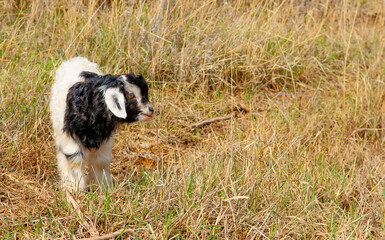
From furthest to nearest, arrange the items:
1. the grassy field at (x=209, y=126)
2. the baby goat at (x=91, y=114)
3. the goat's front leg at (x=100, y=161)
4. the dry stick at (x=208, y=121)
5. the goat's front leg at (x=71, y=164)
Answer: the dry stick at (x=208, y=121) < the goat's front leg at (x=100, y=161) < the goat's front leg at (x=71, y=164) < the baby goat at (x=91, y=114) < the grassy field at (x=209, y=126)

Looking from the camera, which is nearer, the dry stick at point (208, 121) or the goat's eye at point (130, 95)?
the goat's eye at point (130, 95)

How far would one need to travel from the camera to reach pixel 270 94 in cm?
547

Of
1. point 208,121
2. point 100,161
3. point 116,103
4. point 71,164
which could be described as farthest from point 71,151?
point 208,121

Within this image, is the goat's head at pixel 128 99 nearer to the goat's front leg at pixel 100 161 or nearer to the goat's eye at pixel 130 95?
the goat's eye at pixel 130 95

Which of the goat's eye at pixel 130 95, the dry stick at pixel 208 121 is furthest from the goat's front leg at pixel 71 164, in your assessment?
the dry stick at pixel 208 121

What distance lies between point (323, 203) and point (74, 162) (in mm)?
1732

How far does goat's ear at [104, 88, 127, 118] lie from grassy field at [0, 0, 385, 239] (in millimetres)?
326

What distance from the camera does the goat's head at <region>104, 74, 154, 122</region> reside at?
10.7 feet

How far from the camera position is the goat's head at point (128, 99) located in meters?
3.25

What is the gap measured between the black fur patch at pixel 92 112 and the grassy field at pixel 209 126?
0.30 m

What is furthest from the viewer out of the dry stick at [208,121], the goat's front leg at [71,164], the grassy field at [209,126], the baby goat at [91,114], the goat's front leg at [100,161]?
the dry stick at [208,121]

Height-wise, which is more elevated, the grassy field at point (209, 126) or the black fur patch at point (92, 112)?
the black fur patch at point (92, 112)

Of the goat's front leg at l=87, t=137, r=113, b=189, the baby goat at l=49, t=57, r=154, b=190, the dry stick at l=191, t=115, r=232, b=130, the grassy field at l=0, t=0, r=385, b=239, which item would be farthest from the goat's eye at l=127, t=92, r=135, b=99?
the dry stick at l=191, t=115, r=232, b=130

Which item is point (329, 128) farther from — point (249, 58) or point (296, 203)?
point (296, 203)
